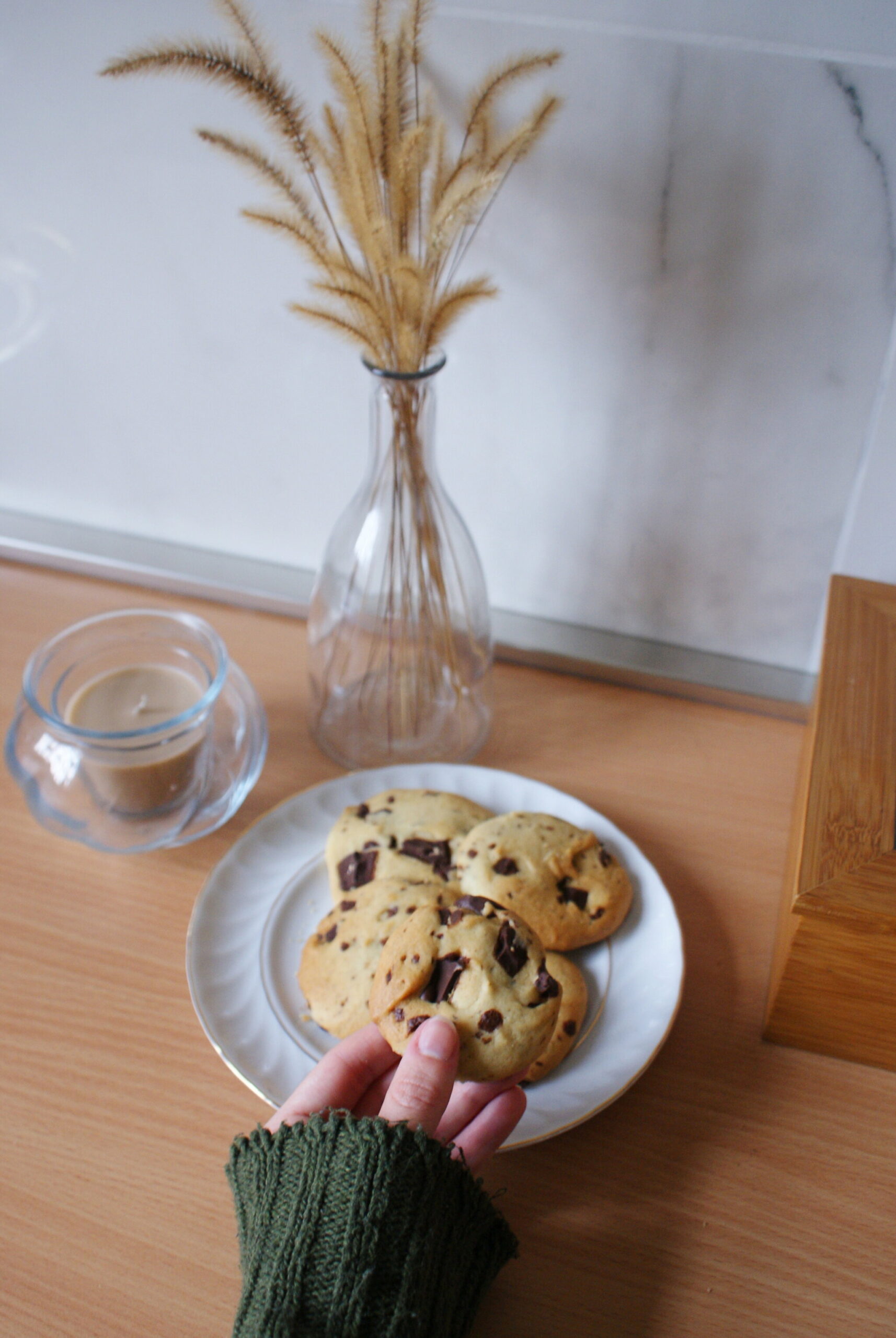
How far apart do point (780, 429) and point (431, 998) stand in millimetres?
488

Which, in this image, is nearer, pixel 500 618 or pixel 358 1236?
pixel 358 1236

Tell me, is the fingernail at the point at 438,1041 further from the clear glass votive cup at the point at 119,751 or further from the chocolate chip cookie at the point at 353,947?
the clear glass votive cup at the point at 119,751

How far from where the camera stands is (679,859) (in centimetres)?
72

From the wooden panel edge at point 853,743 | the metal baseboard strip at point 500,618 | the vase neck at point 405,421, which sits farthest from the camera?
the metal baseboard strip at point 500,618

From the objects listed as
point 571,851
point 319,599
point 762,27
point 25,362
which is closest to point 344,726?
point 319,599

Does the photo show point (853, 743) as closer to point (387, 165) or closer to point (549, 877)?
point (549, 877)

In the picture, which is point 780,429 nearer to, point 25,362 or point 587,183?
point 587,183

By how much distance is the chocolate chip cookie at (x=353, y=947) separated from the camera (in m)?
0.57

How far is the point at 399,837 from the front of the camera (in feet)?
2.14

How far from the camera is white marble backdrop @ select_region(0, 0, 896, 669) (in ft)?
2.09

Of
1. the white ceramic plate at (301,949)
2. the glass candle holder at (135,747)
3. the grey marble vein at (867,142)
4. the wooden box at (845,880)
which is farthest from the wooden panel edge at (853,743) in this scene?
the glass candle holder at (135,747)

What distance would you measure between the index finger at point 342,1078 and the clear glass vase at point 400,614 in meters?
0.31

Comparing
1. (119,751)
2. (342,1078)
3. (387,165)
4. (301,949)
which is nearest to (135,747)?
(119,751)

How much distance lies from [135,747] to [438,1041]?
32 cm
